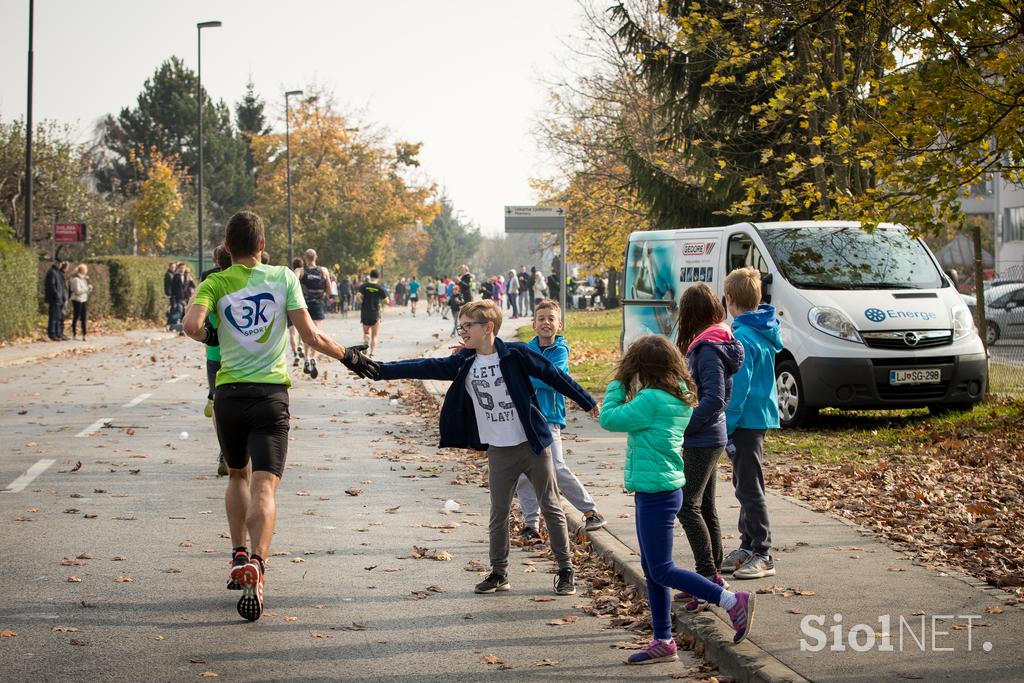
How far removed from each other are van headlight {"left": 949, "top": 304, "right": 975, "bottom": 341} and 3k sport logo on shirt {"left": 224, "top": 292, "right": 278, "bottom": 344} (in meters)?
8.91

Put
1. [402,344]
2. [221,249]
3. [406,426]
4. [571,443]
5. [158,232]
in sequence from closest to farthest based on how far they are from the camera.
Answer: [221,249] → [571,443] → [406,426] → [402,344] → [158,232]

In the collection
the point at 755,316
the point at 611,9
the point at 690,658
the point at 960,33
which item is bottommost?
the point at 690,658

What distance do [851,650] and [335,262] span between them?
64.2 m

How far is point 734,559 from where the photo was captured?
6824 mm

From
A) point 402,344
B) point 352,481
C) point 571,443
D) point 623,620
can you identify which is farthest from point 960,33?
point 402,344

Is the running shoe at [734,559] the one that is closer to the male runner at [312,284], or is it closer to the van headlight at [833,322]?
the van headlight at [833,322]

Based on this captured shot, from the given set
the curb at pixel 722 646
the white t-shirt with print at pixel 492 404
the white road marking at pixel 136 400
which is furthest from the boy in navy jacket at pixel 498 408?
the white road marking at pixel 136 400

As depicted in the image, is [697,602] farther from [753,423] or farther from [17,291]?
[17,291]

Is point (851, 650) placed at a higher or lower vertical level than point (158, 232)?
lower

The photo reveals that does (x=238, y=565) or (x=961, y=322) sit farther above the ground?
(x=961, y=322)

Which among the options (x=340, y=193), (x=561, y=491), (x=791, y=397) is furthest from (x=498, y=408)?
(x=340, y=193)

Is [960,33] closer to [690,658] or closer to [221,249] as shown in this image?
[221,249]

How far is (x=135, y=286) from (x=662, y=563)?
39.4m

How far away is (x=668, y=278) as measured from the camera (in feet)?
52.3
